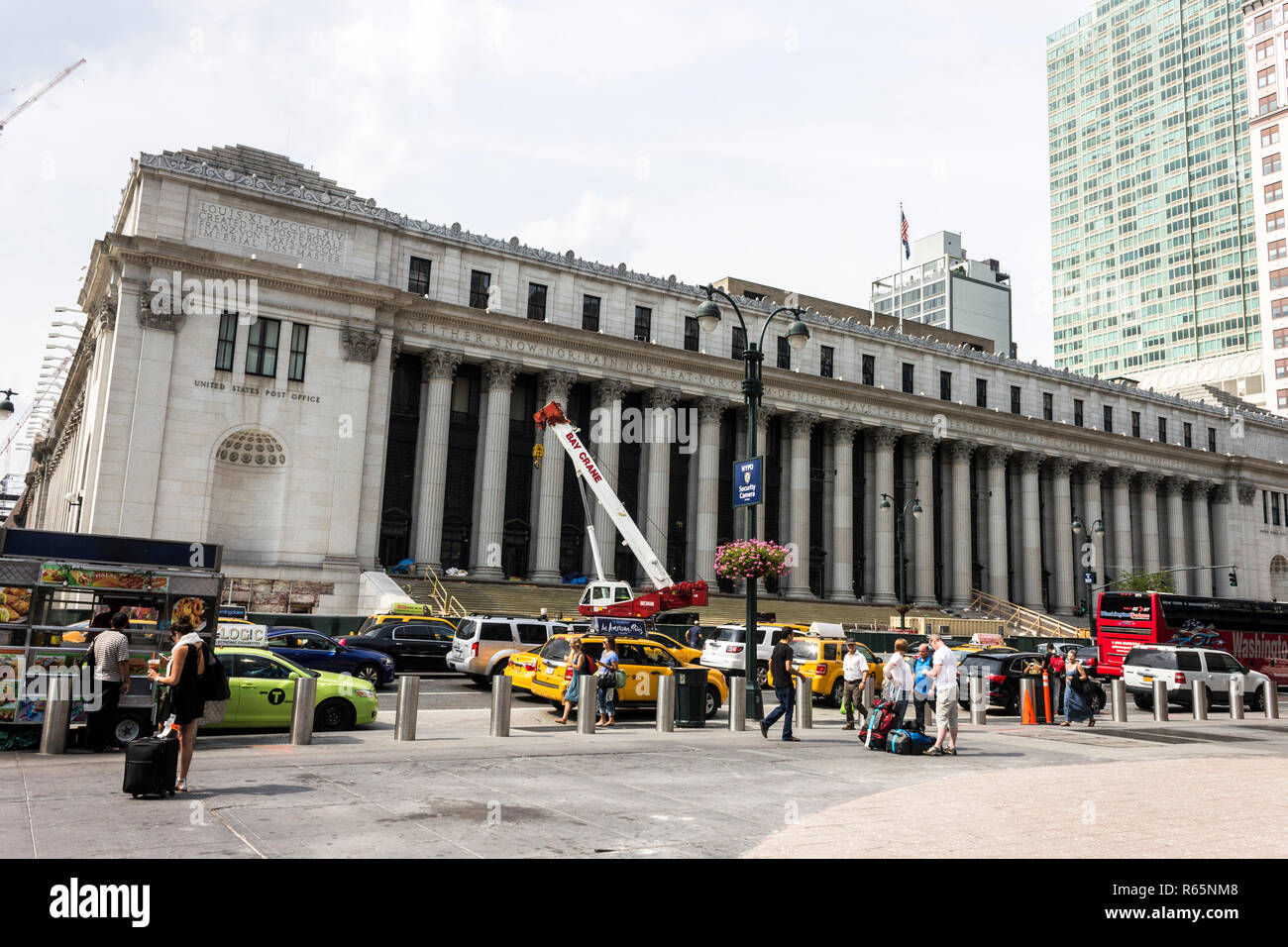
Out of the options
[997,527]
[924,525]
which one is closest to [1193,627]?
[924,525]

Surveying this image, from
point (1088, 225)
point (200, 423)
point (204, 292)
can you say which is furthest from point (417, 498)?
point (1088, 225)

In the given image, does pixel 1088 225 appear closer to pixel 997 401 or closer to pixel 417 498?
pixel 997 401

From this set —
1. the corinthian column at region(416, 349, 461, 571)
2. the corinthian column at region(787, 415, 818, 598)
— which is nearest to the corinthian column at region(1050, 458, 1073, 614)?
the corinthian column at region(787, 415, 818, 598)

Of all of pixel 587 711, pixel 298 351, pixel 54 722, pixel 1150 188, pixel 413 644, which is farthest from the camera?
pixel 1150 188

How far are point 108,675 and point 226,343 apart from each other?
106ft

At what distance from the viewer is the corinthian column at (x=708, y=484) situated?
52.8m

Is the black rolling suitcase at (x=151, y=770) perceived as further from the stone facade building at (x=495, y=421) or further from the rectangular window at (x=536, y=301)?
the rectangular window at (x=536, y=301)

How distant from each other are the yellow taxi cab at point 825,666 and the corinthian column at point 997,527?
40.9m

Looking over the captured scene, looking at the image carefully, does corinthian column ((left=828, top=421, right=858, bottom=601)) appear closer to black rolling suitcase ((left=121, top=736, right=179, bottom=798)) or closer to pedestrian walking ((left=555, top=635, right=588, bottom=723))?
pedestrian walking ((left=555, top=635, right=588, bottom=723))

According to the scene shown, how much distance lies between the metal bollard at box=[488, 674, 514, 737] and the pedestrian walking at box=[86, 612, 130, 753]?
6.00 meters

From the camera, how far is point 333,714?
17578 mm

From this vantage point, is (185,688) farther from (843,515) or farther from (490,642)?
(843,515)

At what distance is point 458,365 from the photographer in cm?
5012

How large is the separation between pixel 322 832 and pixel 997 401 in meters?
66.5
